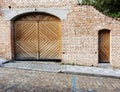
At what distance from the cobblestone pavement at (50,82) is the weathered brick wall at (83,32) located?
2597 mm

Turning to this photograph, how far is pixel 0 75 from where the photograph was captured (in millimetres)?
11039

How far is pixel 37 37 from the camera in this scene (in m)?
15.2

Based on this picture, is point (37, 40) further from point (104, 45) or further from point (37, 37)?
point (104, 45)

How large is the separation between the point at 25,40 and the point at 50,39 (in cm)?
171

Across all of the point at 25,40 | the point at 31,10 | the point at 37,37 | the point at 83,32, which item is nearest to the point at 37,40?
the point at 37,37

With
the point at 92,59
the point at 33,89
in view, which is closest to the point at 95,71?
the point at 92,59

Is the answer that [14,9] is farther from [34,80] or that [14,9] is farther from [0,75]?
[34,80]

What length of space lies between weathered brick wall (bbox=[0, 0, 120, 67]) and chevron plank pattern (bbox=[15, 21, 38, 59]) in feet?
5.49

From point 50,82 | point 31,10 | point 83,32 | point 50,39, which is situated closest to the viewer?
point 50,82

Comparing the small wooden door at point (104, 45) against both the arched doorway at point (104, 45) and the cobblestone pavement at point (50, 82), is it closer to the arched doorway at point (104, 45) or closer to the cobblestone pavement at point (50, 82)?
the arched doorway at point (104, 45)

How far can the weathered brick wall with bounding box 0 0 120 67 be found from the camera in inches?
541

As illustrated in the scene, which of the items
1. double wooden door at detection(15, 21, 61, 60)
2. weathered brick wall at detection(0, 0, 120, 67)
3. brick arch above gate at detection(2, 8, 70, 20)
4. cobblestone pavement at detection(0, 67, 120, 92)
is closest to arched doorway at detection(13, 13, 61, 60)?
double wooden door at detection(15, 21, 61, 60)

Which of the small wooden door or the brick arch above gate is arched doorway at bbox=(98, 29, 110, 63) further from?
the brick arch above gate

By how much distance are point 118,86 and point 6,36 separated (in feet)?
27.5
